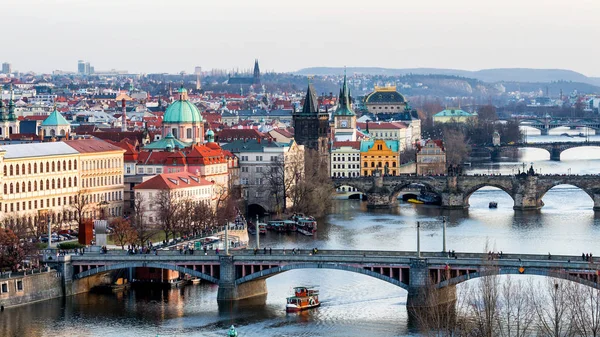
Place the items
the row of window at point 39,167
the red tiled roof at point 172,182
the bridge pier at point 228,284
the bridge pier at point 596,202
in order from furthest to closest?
the bridge pier at point 596,202, the red tiled roof at point 172,182, the row of window at point 39,167, the bridge pier at point 228,284

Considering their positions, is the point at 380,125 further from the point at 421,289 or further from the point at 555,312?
the point at 555,312

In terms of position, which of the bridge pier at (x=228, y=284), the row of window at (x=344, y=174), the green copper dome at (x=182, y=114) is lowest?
the row of window at (x=344, y=174)

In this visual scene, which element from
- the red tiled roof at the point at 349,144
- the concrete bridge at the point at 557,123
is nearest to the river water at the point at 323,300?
the red tiled roof at the point at 349,144

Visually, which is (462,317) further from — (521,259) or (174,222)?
(174,222)

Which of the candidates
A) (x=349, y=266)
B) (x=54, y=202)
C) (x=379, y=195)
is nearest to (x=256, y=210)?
(x=379, y=195)

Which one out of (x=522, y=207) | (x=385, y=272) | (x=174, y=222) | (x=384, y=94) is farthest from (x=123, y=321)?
(x=384, y=94)

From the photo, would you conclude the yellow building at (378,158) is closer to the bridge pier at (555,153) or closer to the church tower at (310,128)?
the church tower at (310,128)

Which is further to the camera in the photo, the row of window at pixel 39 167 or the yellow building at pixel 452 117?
the yellow building at pixel 452 117
